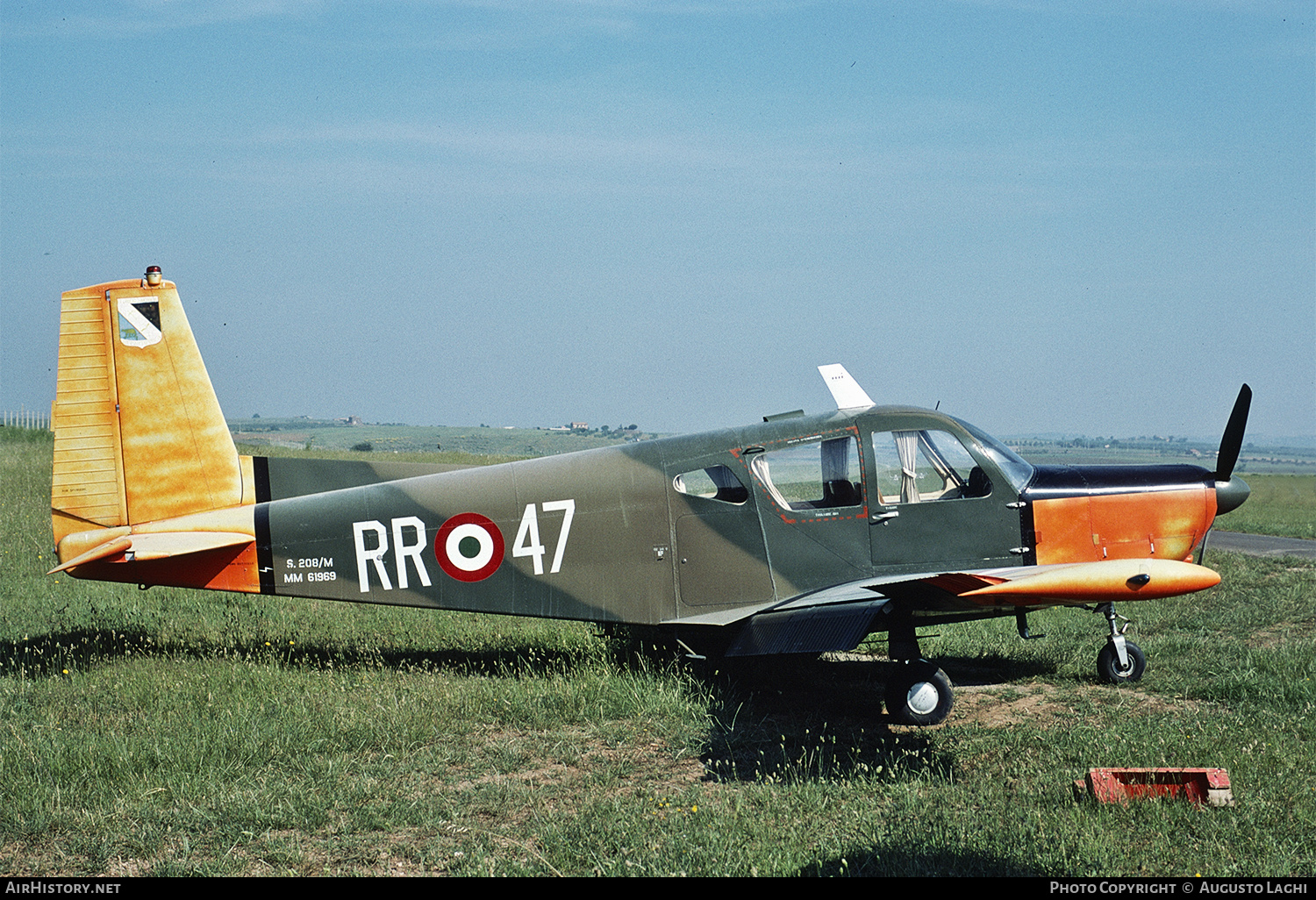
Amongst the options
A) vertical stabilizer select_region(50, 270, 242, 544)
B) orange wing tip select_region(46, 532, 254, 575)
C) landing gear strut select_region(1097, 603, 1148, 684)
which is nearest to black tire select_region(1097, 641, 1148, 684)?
landing gear strut select_region(1097, 603, 1148, 684)

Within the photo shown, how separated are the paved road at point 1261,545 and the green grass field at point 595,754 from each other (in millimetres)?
9124

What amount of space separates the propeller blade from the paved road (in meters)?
9.91

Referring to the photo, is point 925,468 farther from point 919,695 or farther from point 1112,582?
point 1112,582

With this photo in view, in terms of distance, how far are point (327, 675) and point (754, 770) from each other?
392 cm

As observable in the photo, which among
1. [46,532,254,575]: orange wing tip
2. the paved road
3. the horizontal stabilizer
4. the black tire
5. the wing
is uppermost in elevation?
the horizontal stabilizer

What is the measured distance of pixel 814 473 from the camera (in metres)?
7.80

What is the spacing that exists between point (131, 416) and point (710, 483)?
4.92 m

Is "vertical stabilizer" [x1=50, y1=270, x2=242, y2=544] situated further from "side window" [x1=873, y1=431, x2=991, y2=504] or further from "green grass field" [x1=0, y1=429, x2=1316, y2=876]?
"side window" [x1=873, y1=431, x2=991, y2=504]

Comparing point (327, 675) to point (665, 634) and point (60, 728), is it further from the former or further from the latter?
point (665, 634)

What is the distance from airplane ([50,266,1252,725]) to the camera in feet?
24.8

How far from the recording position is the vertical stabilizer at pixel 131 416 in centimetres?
789

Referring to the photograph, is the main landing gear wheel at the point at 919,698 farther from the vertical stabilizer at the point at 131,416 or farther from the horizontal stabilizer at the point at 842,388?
the vertical stabilizer at the point at 131,416

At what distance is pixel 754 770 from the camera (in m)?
6.09
